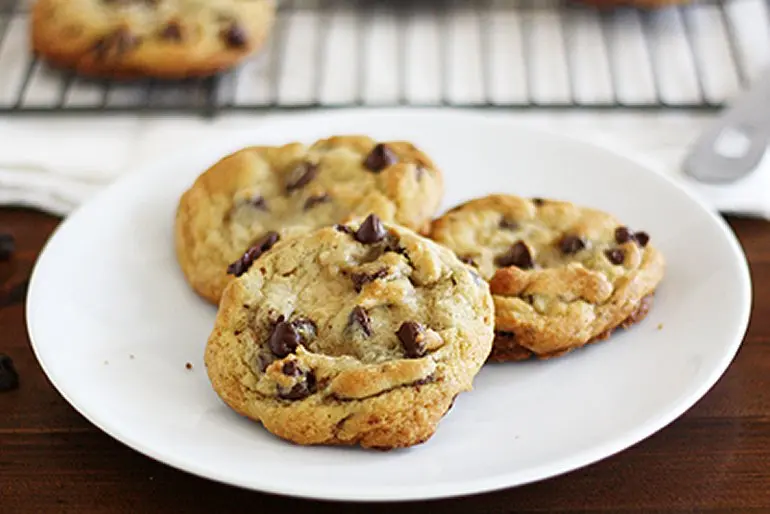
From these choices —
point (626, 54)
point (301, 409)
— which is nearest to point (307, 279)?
point (301, 409)

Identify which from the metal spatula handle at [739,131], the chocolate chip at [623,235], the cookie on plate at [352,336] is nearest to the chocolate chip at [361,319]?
the cookie on plate at [352,336]

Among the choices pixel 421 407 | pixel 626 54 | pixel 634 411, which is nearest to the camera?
pixel 421 407

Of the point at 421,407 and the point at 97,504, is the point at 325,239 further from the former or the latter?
the point at 97,504

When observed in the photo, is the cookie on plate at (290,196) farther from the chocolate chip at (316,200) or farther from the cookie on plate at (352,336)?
the cookie on plate at (352,336)

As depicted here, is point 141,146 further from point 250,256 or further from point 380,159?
point 250,256

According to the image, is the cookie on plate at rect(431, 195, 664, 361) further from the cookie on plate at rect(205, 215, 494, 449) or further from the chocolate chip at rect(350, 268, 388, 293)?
the chocolate chip at rect(350, 268, 388, 293)

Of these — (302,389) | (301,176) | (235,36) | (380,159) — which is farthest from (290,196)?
(235,36)
